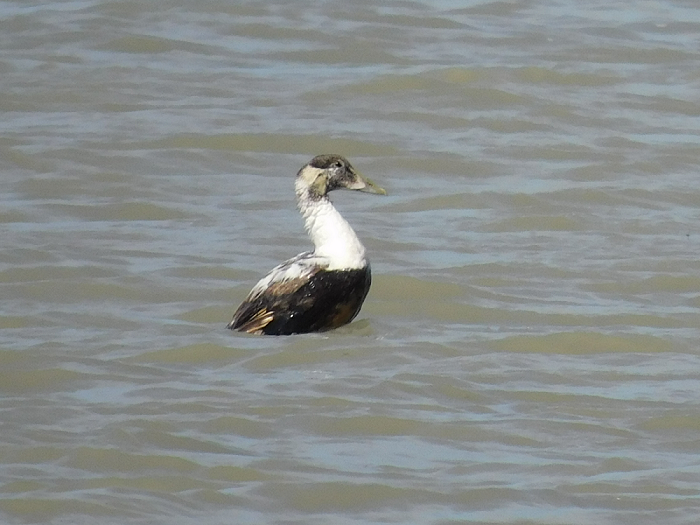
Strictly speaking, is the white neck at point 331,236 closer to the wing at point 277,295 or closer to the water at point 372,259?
the wing at point 277,295

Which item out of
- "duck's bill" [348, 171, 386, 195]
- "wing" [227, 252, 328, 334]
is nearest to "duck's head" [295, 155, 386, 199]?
"duck's bill" [348, 171, 386, 195]

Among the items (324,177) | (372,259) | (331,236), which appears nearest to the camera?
(331,236)

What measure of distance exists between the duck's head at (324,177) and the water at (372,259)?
0.74 metres

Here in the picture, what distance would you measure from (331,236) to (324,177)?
0.41 m

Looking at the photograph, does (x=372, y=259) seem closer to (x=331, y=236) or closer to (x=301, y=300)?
(x=331, y=236)

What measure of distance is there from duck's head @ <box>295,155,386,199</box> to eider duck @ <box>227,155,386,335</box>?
0.07 m

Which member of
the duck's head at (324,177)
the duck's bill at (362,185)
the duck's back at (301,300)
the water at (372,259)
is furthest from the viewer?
the duck's bill at (362,185)

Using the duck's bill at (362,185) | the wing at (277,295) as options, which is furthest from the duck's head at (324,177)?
the wing at (277,295)

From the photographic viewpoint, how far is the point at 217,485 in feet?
20.3

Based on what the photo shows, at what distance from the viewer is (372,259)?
32.9 feet

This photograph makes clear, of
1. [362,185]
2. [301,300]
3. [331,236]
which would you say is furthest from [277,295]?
[362,185]

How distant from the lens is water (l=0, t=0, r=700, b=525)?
6.34 metres

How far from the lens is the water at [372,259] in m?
6.34

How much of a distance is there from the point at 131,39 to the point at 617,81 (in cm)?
434
